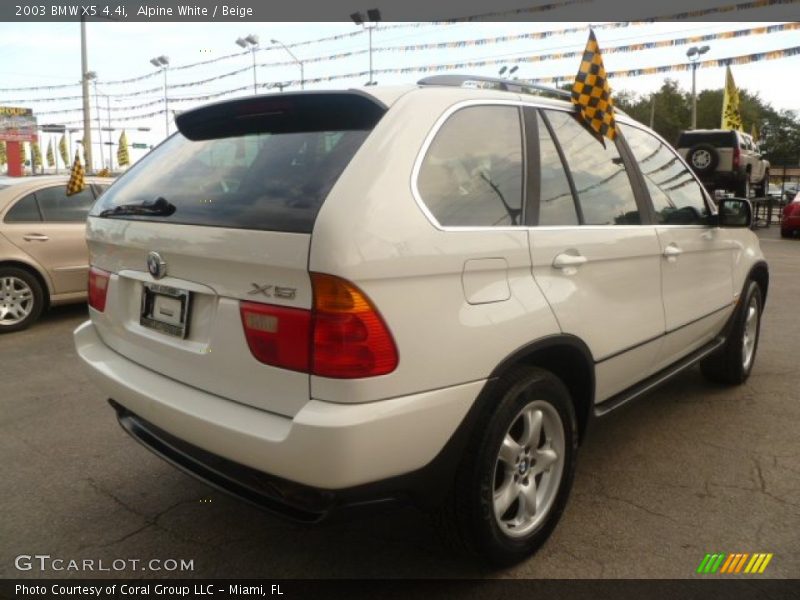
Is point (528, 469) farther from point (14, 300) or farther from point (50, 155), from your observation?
point (50, 155)

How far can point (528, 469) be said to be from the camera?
2510 millimetres

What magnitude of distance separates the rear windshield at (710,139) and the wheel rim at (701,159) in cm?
49

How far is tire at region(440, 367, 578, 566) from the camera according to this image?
219 cm

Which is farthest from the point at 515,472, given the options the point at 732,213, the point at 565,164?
the point at 732,213

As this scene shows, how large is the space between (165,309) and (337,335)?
2.70 feet

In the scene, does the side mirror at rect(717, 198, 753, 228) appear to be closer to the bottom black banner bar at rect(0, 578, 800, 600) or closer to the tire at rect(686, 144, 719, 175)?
the bottom black banner bar at rect(0, 578, 800, 600)

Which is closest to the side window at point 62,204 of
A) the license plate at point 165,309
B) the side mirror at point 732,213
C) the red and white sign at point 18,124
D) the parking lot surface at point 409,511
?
the parking lot surface at point 409,511

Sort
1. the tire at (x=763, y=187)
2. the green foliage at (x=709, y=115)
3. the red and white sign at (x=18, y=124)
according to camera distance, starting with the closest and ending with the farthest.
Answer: the tire at (x=763, y=187) < the green foliage at (x=709, y=115) < the red and white sign at (x=18, y=124)

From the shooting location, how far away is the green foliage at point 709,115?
186ft

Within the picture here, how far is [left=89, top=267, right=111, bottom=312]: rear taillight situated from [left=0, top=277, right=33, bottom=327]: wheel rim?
4.32 meters

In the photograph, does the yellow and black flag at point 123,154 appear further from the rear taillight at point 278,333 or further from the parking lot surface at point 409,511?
the rear taillight at point 278,333

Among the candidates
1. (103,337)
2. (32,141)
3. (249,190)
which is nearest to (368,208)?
(249,190)

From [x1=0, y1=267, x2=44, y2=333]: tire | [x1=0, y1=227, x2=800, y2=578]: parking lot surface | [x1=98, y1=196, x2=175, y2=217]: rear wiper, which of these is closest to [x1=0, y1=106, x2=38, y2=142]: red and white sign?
[x1=0, y1=267, x2=44, y2=333]: tire

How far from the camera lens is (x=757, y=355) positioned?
17.7ft
